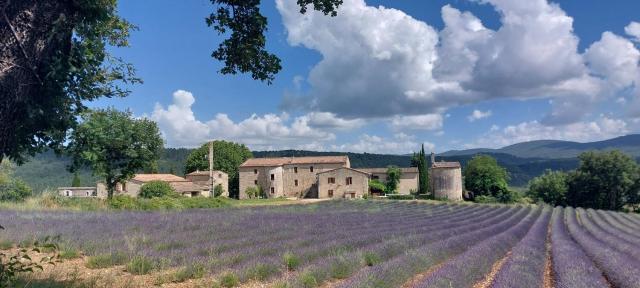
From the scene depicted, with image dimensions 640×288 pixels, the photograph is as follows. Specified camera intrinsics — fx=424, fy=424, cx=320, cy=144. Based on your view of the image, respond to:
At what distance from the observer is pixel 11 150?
269 cm

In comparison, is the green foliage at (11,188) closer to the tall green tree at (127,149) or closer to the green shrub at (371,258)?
the tall green tree at (127,149)

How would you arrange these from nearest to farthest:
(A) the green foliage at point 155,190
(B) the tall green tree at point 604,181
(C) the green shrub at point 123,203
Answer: (C) the green shrub at point 123,203
(A) the green foliage at point 155,190
(B) the tall green tree at point 604,181

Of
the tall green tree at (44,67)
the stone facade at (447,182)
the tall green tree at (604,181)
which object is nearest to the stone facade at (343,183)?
the stone facade at (447,182)

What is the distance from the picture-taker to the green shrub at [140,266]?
6305 millimetres

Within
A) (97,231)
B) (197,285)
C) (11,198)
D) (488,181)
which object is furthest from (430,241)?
(488,181)

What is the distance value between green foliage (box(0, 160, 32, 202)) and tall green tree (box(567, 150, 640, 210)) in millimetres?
54545

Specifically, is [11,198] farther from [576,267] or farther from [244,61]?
[576,267]

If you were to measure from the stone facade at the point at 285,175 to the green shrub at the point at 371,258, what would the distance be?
43.5 metres

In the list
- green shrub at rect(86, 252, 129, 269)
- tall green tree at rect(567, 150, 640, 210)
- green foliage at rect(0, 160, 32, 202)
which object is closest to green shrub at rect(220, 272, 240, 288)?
green shrub at rect(86, 252, 129, 269)

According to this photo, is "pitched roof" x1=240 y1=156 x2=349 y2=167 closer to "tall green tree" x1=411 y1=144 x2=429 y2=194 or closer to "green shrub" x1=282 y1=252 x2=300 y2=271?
"tall green tree" x1=411 y1=144 x2=429 y2=194

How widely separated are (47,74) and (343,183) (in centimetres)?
4715

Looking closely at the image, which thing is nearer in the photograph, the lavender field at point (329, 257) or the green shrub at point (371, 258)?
the lavender field at point (329, 257)

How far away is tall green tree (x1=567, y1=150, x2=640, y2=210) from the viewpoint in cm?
4797

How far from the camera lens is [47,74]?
2.54m
